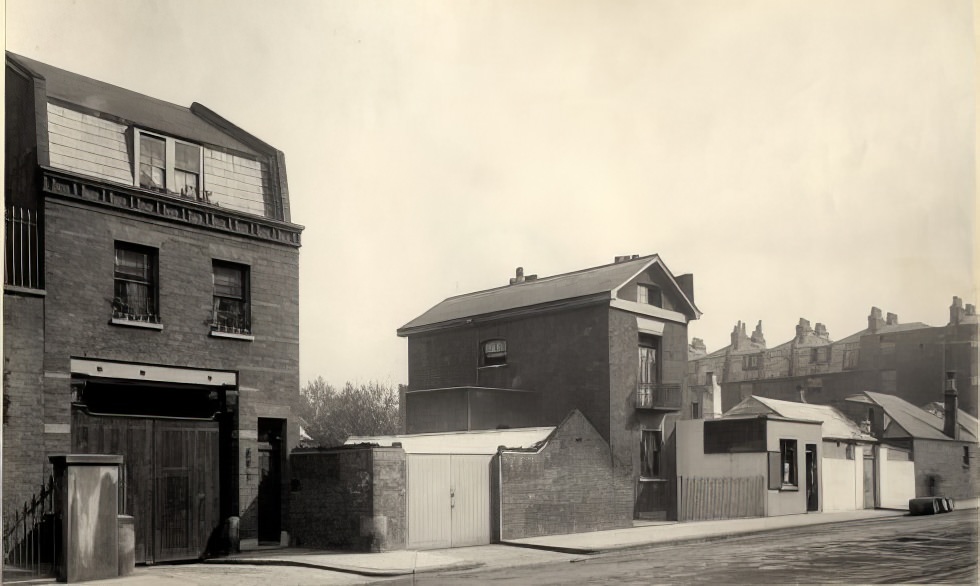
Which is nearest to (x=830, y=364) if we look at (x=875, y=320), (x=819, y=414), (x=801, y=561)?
(x=875, y=320)

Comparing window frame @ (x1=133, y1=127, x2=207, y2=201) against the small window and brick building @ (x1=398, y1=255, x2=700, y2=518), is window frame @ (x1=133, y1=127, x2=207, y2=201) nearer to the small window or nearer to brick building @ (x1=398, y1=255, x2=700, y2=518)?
brick building @ (x1=398, y1=255, x2=700, y2=518)

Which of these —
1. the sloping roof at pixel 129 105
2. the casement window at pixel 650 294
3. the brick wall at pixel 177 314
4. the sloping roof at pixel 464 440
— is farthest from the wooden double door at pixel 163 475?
the casement window at pixel 650 294

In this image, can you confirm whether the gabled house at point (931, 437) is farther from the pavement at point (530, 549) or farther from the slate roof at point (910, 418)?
the pavement at point (530, 549)

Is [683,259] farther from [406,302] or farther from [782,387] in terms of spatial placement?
[406,302]

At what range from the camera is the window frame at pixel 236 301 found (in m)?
11.0

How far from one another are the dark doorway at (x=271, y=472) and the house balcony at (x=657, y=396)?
439 centimetres

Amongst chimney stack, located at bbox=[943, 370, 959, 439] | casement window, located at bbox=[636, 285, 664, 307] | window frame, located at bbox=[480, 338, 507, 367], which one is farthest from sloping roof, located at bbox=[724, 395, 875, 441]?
window frame, located at bbox=[480, 338, 507, 367]

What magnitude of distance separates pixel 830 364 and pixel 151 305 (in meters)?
7.67

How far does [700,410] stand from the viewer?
1200 centimetres

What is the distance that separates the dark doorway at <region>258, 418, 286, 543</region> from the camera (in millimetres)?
11641

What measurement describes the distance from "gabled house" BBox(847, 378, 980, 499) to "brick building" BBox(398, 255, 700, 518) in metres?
2.39

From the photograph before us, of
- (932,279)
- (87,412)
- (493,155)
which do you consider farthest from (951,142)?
(87,412)

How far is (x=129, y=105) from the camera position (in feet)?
29.5

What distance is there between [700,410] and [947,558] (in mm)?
3377
